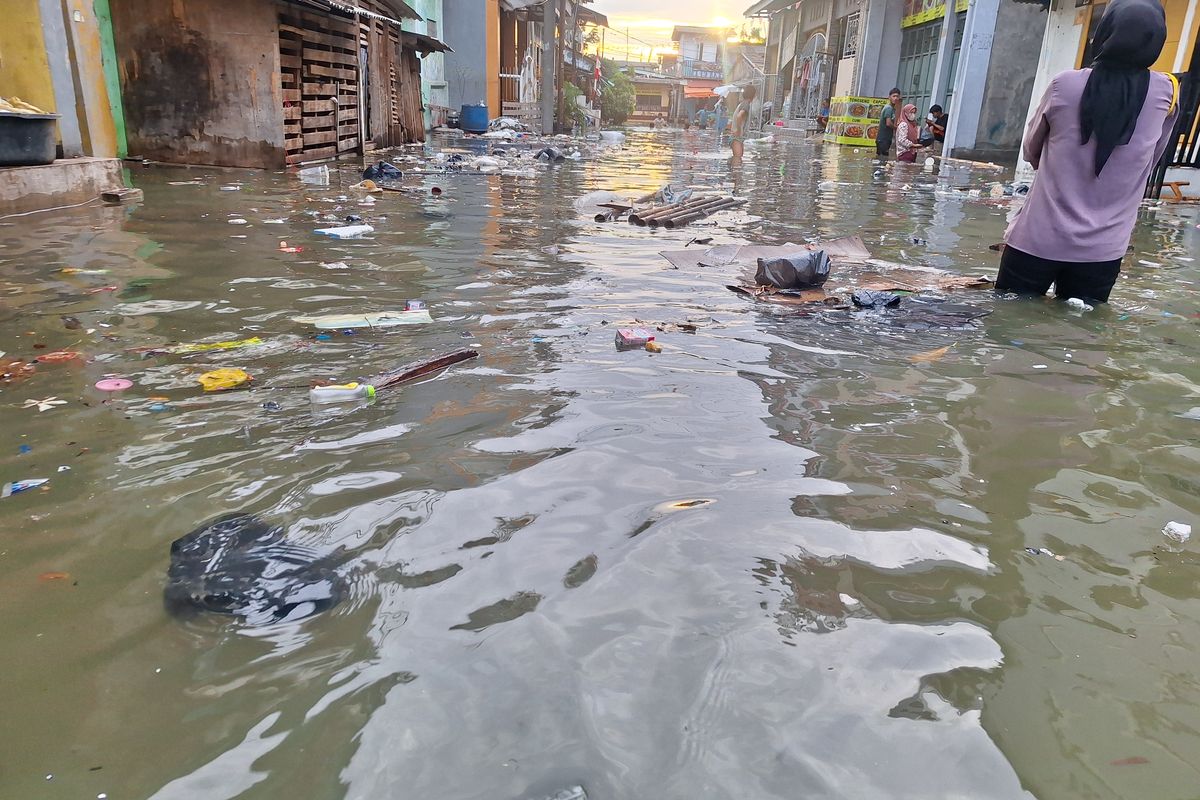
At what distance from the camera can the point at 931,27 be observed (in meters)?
23.1

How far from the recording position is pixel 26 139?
20.6ft

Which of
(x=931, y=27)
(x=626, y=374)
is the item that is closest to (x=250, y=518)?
(x=626, y=374)

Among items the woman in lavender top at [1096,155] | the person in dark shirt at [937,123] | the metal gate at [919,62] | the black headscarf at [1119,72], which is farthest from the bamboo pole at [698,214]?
the metal gate at [919,62]

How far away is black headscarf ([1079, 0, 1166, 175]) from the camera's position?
155 inches

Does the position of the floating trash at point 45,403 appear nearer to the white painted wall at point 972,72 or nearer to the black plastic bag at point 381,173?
the black plastic bag at point 381,173

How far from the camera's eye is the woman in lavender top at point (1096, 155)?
4.04 meters

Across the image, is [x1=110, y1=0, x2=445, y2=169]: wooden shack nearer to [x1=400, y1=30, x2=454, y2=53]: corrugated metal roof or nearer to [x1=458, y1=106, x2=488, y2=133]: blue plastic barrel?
[x1=400, y1=30, x2=454, y2=53]: corrugated metal roof

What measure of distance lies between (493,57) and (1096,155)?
911 inches

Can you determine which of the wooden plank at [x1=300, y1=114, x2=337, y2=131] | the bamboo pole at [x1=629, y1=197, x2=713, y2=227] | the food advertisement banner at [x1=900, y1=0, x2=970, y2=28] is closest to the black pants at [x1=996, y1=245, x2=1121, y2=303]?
the bamboo pole at [x1=629, y1=197, x2=713, y2=227]

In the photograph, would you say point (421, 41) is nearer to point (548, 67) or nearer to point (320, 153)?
point (548, 67)

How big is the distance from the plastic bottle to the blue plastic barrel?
19.9m

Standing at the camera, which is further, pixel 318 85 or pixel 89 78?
pixel 318 85

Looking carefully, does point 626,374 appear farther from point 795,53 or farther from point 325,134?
point 795,53

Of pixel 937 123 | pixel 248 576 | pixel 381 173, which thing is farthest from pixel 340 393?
pixel 937 123
